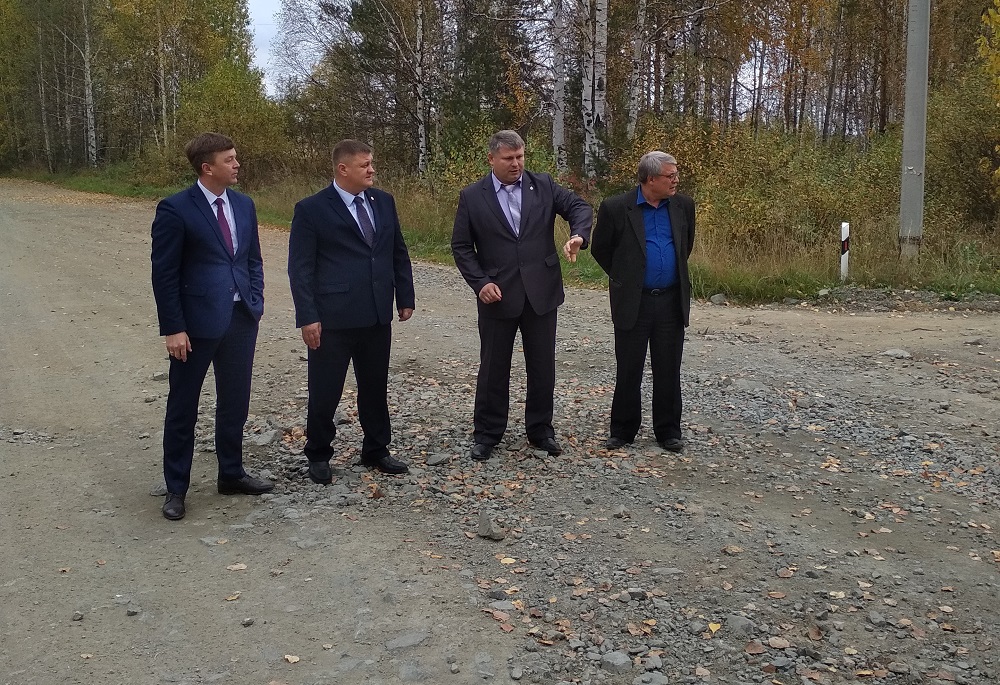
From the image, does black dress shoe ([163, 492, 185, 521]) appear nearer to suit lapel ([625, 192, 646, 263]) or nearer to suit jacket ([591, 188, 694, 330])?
suit jacket ([591, 188, 694, 330])

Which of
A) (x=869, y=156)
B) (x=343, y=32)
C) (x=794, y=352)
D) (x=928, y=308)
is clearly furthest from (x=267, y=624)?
(x=343, y=32)

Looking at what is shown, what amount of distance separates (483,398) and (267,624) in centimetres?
249

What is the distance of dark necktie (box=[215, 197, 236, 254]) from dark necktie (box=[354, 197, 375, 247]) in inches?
29.4

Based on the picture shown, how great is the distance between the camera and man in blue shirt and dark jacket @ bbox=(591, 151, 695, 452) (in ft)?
20.0

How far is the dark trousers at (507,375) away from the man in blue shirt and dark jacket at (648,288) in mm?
463

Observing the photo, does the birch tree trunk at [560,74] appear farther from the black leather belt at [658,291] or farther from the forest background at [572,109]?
the black leather belt at [658,291]

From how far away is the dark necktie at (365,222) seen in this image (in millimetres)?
5590

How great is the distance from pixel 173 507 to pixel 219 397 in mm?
686

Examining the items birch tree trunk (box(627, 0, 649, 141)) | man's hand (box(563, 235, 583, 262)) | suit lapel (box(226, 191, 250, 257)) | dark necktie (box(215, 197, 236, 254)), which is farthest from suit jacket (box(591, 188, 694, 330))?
birch tree trunk (box(627, 0, 649, 141))

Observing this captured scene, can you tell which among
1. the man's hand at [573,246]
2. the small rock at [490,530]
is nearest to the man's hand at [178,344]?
the small rock at [490,530]

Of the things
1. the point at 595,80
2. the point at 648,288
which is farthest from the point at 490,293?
the point at 595,80

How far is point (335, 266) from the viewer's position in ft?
18.2

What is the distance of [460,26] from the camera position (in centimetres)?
2653

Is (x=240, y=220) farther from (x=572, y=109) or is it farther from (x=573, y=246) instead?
(x=572, y=109)
